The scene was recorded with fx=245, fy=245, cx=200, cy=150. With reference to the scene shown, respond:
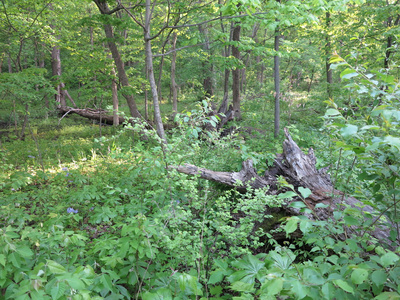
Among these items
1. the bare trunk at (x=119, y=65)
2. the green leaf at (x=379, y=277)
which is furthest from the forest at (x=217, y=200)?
the bare trunk at (x=119, y=65)

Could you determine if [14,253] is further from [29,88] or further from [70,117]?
[70,117]

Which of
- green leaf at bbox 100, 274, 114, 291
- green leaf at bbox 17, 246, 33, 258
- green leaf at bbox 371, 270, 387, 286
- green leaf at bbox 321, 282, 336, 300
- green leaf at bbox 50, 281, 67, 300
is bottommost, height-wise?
green leaf at bbox 100, 274, 114, 291

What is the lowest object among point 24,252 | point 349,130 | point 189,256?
point 189,256

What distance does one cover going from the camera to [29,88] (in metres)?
5.33

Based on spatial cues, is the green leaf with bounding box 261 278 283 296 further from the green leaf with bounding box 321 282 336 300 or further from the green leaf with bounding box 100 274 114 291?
the green leaf with bounding box 100 274 114 291

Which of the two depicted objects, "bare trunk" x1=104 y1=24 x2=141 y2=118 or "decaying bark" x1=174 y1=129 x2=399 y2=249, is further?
"bare trunk" x1=104 y1=24 x2=141 y2=118

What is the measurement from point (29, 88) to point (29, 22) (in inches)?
111

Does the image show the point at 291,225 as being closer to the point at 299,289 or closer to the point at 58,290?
the point at 299,289

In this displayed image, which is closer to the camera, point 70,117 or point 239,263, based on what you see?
point 239,263

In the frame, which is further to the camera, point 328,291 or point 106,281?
point 106,281

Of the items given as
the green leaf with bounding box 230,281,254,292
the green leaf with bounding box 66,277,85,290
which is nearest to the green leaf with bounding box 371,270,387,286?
the green leaf with bounding box 230,281,254,292

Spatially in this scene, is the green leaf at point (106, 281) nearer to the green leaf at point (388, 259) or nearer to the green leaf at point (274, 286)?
the green leaf at point (274, 286)

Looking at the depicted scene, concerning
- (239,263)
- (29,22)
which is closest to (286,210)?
(239,263)

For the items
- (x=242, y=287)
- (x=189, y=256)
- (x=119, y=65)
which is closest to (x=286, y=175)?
(x=189, y=256)
